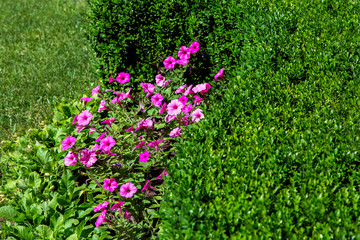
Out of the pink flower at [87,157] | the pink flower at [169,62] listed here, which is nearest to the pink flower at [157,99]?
the pink flower at [169,62]

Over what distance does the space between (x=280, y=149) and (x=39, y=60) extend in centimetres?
532

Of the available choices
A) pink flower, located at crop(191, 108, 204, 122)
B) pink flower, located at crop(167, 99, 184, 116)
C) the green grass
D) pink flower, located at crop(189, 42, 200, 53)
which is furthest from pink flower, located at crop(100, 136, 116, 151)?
the green grass

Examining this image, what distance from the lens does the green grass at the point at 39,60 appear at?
17.3ft

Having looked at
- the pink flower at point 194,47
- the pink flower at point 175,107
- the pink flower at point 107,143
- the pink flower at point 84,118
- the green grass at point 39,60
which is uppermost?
the green grass at point 39,60

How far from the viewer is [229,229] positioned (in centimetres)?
203

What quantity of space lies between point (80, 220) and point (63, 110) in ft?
5.56

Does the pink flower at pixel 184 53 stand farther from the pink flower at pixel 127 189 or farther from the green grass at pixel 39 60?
the pink flower at pixel 127 189

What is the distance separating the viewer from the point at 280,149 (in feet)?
8.01

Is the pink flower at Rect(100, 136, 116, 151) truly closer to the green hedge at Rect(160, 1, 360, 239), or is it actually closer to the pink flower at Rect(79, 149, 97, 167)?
the pink flower at Rect(79, 149, 97, 167)

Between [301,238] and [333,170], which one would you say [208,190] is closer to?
[301,238]

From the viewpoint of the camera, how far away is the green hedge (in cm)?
202

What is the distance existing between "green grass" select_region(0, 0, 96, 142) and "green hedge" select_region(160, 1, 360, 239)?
2.56m

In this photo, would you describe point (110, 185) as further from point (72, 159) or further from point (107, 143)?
point (72, 159)

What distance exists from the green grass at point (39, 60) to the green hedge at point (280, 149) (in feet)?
8.40
